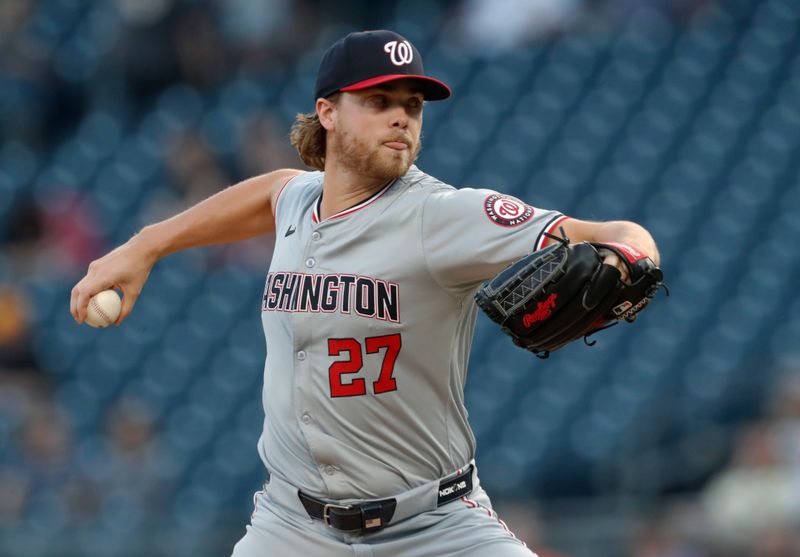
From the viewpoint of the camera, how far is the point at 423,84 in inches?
138

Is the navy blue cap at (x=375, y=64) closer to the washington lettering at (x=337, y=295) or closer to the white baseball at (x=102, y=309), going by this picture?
the washington lettering at (x=337, y=295)

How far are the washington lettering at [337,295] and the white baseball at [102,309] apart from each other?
447 mm

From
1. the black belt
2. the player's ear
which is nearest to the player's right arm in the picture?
the player's ear

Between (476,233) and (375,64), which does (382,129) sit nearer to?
(375,64)

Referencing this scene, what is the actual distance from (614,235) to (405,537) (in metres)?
0.94

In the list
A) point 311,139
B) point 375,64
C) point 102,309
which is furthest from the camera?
point 311,139

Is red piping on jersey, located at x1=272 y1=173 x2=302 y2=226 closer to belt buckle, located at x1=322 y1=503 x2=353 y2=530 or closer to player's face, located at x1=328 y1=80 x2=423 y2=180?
player's face, located at x1=328 y1=80 x2=423 y2=180

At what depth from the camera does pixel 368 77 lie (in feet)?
11.4

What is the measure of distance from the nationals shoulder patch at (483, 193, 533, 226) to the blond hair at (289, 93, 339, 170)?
27.4 inches

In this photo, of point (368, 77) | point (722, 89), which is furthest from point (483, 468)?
point (368, 77)

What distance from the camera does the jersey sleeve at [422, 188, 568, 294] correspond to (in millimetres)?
3232

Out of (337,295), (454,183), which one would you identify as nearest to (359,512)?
(337,295)

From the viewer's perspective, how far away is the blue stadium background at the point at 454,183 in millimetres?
7320

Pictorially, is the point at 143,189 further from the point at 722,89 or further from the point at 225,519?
the point at 722,89
